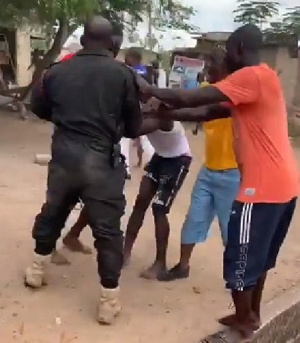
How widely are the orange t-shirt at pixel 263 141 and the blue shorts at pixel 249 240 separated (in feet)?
0.17

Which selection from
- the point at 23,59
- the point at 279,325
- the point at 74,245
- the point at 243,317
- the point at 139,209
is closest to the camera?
the point at 243,317

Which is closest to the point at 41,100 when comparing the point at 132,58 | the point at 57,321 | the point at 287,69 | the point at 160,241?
the point at 57,321

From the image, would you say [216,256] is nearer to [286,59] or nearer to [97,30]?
[97,30]

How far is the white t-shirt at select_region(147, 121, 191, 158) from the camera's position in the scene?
17.3 feet

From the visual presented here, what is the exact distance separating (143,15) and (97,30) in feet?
41.9

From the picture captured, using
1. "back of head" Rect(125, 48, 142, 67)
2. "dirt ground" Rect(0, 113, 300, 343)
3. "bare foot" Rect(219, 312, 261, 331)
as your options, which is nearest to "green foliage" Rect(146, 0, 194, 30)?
"back of head" Rect(125, 48, 142, 67)

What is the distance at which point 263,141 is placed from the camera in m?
3.96

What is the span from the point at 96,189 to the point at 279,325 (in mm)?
1539

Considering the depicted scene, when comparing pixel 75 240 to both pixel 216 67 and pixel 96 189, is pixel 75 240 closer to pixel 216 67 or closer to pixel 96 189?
pixel 96 189

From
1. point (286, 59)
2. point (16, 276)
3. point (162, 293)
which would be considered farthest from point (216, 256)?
point (286, 59)

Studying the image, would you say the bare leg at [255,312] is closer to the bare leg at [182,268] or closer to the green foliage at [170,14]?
the bare leg at [182,268]

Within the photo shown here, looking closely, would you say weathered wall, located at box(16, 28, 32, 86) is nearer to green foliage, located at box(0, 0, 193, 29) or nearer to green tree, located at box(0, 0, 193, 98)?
green tree, located at box(0, 0, 193, 98)

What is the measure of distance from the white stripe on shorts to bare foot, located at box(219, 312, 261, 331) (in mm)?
604

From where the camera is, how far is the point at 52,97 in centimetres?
439
